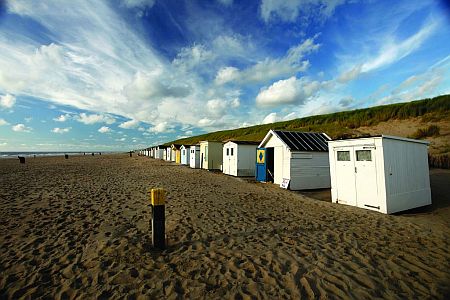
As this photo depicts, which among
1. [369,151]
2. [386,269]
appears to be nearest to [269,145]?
[369,151]

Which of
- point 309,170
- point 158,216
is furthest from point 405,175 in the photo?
point 158,216

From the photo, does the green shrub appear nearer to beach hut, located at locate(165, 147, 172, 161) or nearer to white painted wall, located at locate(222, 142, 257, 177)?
white painted wall, located at locate(222, 142, 257, 177)

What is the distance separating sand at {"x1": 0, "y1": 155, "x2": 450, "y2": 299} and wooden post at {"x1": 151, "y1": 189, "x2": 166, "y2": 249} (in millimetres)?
225

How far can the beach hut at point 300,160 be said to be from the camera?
13.7m

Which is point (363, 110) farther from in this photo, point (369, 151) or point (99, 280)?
point (99, 280)

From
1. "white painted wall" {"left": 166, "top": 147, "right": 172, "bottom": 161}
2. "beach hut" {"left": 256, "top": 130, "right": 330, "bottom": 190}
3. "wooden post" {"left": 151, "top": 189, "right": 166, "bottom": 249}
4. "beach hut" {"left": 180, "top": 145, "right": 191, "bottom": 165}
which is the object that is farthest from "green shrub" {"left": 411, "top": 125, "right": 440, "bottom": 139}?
"white painted wall" {"left": 166, "top": 147, "right": 172, "bottom": 161}

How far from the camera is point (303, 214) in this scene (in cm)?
772

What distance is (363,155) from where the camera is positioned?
8852mm

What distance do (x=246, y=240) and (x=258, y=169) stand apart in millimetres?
11947

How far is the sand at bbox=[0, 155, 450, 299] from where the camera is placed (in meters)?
3.38

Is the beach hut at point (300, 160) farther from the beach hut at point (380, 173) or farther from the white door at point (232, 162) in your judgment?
the white door at point (232, 162)

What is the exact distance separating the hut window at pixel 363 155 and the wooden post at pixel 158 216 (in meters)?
8.24

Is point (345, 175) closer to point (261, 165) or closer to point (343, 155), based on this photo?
point (343, 155)

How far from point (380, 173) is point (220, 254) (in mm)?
7251
